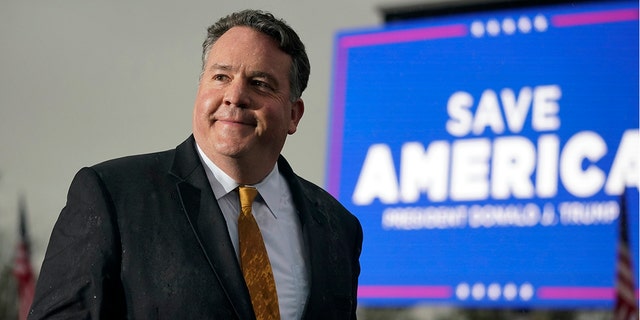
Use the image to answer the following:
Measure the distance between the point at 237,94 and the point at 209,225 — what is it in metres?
0.21

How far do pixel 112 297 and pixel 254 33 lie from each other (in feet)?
1.58

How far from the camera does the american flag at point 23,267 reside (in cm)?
645

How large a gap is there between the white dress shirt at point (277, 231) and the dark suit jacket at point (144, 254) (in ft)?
0.08

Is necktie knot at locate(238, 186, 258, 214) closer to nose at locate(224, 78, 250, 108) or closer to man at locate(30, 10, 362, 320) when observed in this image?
man at locate(30, 10, 362, 320)

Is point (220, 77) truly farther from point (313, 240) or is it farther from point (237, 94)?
point (313, 240)

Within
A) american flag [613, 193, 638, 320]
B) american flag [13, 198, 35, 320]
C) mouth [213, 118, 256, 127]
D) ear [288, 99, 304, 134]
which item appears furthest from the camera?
american flag [13, 198, 35, 320]

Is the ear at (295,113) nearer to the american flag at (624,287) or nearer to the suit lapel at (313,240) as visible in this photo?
the suit lapel at (313,240)

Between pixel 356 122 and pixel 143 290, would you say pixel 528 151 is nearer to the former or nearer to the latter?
pixel 356 122

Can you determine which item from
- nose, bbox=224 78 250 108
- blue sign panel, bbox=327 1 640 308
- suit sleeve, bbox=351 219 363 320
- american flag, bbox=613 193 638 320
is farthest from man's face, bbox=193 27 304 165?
blue sign panel, bbox=327 1 640 308

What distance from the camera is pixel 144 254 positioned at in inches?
63.7

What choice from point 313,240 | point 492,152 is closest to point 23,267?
point 492,152

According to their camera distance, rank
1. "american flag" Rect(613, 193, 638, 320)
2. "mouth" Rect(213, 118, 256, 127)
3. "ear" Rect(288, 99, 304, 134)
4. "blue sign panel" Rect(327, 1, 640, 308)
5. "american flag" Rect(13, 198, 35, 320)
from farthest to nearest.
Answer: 1. "american flag" Rect(13, 198, 35, 320)
2. "blue sign panel" Rect(327, 1, 640, 308)
3. "american flag" Rect(613, 193, 638, 320)
4. "ear" Rect(288, 99, 304, 134)
5. "mouth" Rect(213, 118, 256, 127)

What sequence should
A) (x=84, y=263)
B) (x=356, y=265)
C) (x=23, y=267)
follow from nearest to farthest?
(x=84, y=263) < (x=356, y=265) < (x=23, y=267)

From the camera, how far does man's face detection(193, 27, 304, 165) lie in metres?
1.72
